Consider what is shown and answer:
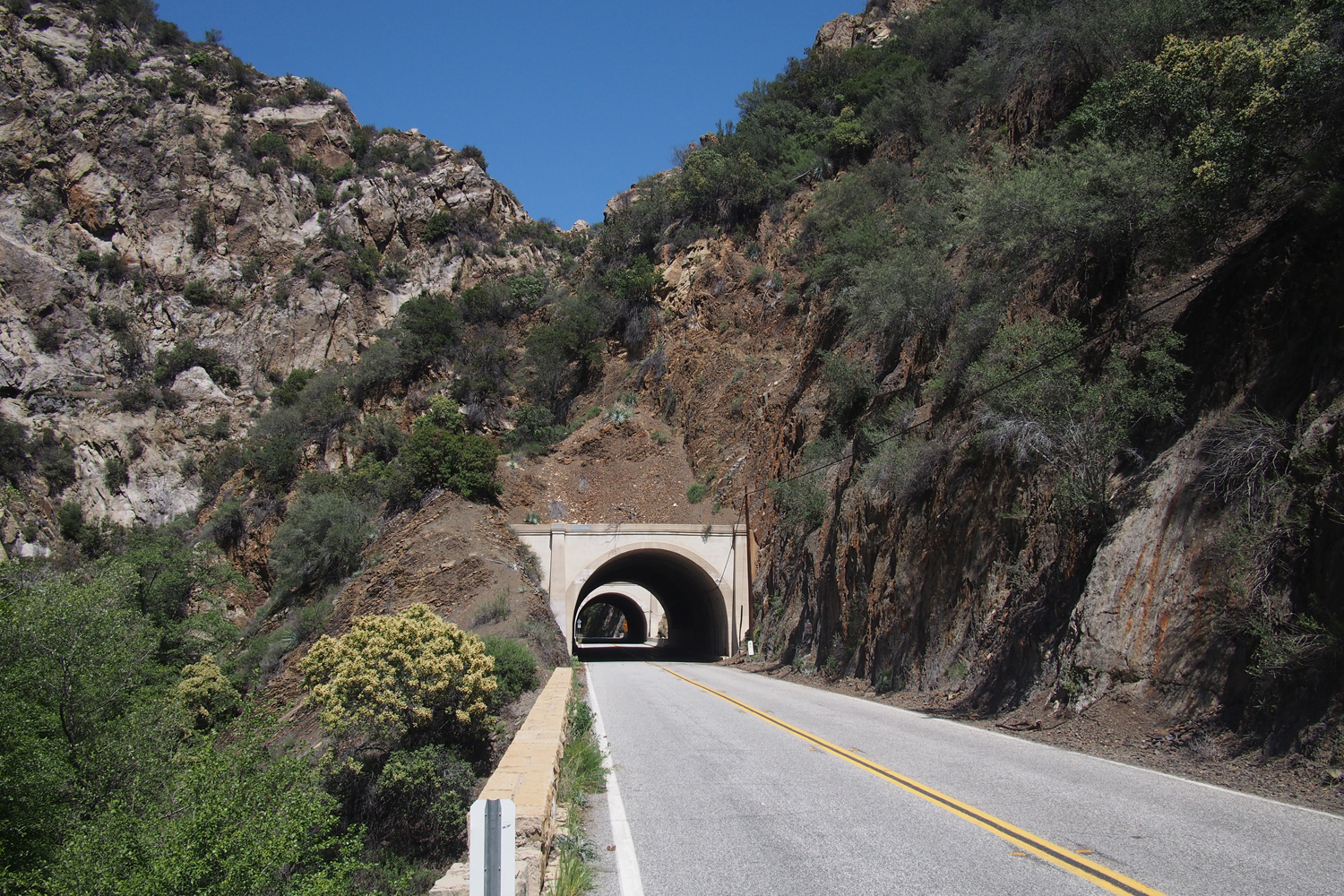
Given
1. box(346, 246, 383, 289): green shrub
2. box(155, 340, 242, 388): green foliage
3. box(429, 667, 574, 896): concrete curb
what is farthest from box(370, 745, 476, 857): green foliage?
box(346, 246, 383, 289): green shrub

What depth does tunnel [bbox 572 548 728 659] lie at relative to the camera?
31000 mm

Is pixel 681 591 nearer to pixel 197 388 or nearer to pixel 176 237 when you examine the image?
pixel 197 388

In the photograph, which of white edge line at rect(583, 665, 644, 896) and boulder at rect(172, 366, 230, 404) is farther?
boulder at rect(172, 366, 230, 404)

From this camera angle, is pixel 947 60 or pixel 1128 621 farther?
pixel 947 60

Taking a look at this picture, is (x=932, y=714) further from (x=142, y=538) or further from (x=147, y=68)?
(x=147, y=68)

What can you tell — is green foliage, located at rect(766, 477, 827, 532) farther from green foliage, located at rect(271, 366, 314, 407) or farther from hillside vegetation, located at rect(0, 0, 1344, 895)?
green foliage, located at rect(271, 366, 314, 407)

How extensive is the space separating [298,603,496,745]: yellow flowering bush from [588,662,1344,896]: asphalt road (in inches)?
117

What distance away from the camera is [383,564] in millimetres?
26516

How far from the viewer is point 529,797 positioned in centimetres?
481

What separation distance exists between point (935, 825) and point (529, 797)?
3.00m

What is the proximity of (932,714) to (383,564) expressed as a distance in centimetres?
1971

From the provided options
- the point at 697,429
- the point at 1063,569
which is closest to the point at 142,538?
the point at 697,429

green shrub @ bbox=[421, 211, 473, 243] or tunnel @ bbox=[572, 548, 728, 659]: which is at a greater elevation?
green shrub @ bbox=[421, 211, 473, 243]

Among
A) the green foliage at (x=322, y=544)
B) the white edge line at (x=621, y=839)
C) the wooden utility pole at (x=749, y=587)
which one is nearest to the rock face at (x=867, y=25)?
the wooden utility pole at (x=749, y=587)
